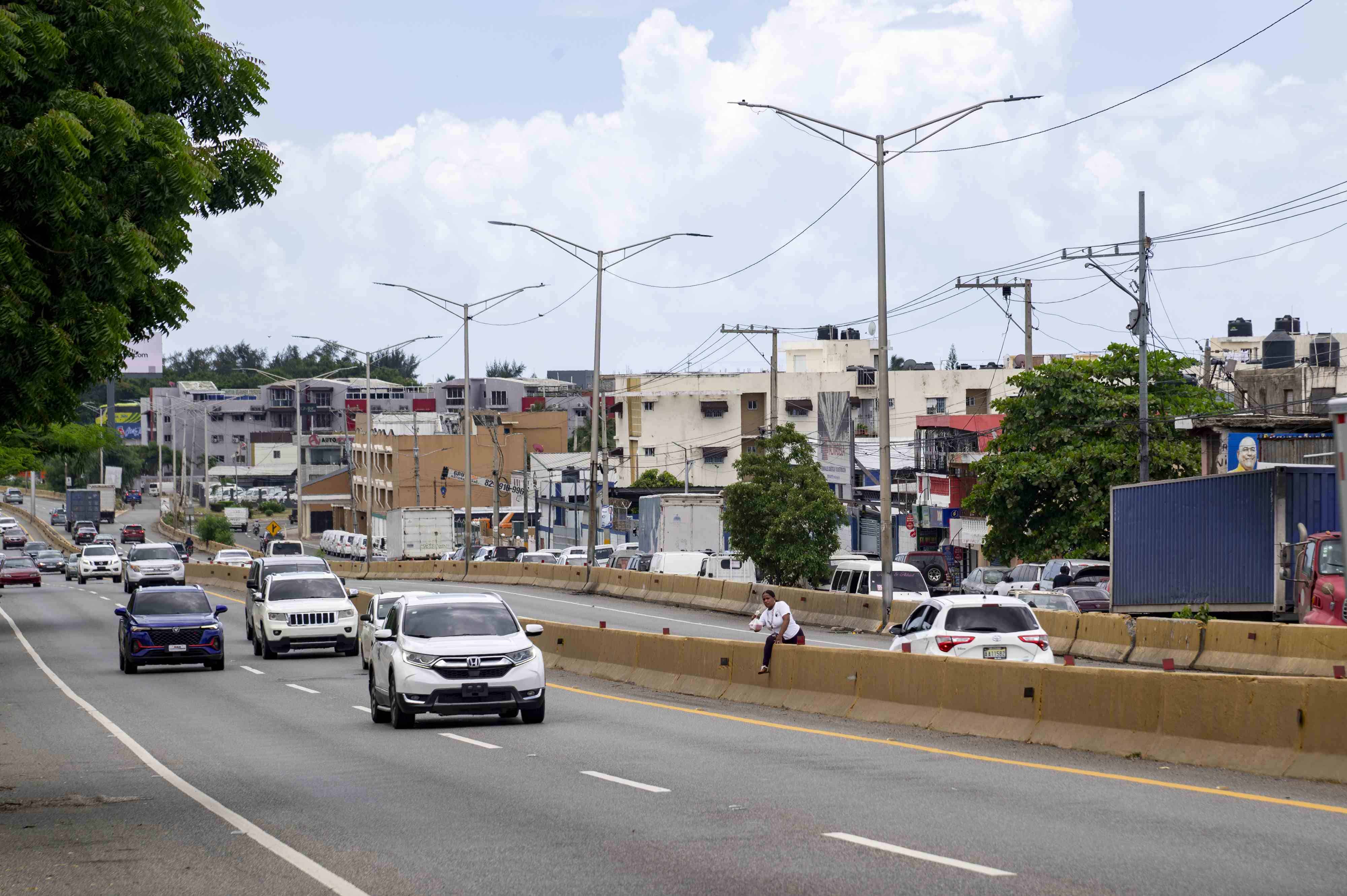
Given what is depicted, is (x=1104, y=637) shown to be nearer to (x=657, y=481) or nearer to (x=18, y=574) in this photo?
(x=18, y=574)

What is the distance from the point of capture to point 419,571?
65562 millimetres

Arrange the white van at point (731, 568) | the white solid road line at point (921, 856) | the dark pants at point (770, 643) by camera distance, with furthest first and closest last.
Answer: the white van at point (731, 568)
the dark pants at point (770, 643)
the white solid road line at point (921, 856)

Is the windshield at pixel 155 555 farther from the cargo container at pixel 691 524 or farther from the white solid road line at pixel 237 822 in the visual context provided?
the white solid road line at pixel 237 822

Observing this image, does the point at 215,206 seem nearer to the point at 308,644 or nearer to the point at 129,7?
the point at 129,7

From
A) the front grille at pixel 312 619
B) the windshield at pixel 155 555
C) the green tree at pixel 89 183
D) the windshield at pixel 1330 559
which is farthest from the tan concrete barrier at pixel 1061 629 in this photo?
the windshield at pixel 155 555

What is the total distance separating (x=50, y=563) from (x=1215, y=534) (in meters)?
66.9

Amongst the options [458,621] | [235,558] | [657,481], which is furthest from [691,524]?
[458,621]

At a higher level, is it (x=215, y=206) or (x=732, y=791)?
(x=215, y=206)

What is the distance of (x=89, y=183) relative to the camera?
1106 centimetres

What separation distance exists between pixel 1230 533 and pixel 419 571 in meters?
41.8

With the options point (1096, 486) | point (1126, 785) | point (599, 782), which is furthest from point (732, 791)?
point (1096, 486)

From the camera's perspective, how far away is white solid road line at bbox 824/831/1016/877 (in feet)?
29.4

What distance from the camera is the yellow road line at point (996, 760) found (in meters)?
11.5

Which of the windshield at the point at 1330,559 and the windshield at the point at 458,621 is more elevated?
the windshield at the point at 1330,559
